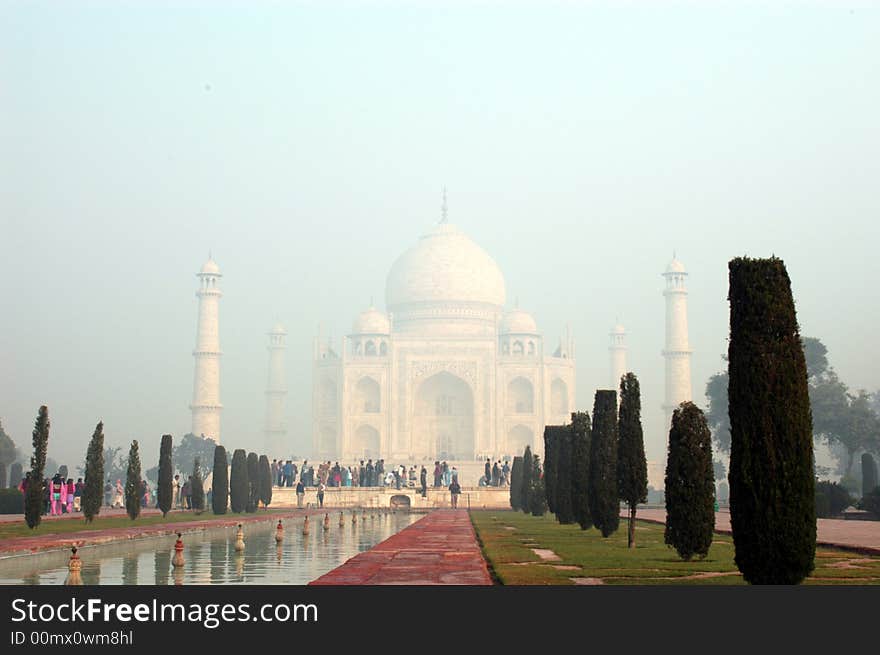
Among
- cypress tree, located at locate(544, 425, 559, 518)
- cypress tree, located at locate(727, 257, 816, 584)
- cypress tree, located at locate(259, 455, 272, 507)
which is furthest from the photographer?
cypress tree, located at locate(259, 455, 272, 507)

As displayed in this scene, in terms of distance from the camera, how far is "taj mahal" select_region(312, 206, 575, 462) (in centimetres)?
5069

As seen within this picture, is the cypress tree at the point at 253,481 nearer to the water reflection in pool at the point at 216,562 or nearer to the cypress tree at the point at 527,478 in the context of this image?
the cypress tree at the point at 527,478

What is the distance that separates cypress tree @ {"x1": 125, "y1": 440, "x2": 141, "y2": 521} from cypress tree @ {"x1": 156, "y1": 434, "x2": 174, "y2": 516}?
3.11ft

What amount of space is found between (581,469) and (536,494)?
7.70 metres

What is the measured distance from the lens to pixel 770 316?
31.8 feet

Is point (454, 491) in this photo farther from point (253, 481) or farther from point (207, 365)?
point (207, 365)

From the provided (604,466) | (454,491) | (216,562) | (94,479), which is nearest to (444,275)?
(454,491)

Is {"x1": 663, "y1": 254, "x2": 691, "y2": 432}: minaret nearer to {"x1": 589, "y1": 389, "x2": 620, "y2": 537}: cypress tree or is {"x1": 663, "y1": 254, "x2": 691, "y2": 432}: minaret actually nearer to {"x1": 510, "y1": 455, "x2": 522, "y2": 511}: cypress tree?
{"x1": 510, "y1": 455, "x2": 522, "y2": 511}: cypress tree

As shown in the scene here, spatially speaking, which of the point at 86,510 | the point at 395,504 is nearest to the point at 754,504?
the point at 86,510

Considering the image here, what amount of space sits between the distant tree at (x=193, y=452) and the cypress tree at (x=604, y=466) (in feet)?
113

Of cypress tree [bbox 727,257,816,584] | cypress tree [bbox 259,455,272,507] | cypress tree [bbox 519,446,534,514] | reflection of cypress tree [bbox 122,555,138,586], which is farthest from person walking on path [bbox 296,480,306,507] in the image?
cypress tree [bbox 727,257,816,584]

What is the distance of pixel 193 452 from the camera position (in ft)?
168

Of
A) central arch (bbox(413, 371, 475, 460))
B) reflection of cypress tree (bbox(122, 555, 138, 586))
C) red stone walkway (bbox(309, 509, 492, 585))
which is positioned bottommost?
reflection of cypress tree (bbox(122, 555, 138, 586))

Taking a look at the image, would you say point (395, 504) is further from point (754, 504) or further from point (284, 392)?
point (754, 504)
